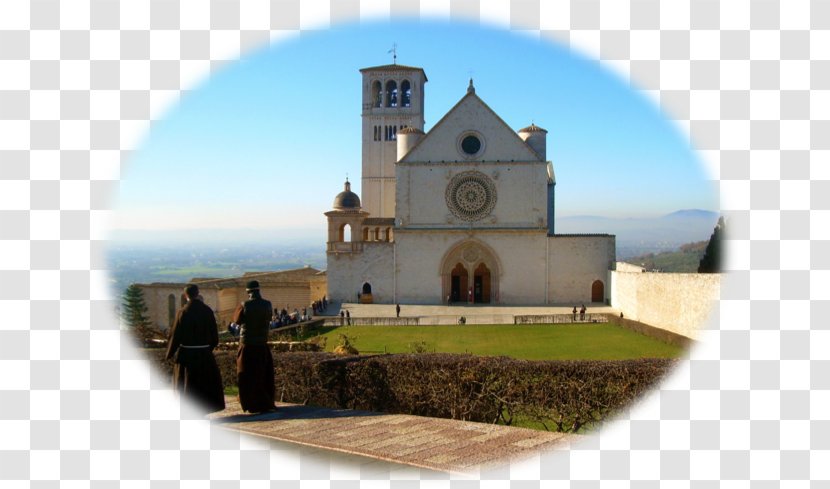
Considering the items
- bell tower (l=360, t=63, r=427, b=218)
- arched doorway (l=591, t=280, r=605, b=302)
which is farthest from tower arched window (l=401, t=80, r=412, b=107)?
arched doorway (l=591, t=280, r=605, b=302)

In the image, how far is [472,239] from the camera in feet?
128

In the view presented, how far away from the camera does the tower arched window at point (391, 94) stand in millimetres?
49625

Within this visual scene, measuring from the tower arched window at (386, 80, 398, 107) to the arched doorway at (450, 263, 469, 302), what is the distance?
49.4 ft

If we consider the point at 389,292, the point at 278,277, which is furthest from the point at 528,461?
the point at 278,277

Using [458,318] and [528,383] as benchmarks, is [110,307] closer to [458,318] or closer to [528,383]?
[528,383]

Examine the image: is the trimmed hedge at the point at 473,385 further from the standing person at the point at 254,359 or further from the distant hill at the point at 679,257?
the distant hill at the point at 679,257

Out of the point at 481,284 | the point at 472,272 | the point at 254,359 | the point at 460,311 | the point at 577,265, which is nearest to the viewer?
the point at 254,359

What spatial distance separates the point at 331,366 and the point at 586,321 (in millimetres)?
22023

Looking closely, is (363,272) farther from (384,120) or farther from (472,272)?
(384,120)

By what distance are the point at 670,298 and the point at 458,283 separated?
53.7 feet

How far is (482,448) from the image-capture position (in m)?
6.32

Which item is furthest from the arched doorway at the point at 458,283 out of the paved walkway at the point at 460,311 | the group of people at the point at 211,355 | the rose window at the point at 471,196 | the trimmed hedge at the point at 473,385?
the group of people at the point at 211,355

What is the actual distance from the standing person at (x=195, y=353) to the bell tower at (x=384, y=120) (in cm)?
4049

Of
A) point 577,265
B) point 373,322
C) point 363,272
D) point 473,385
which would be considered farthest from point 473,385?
point 577,265
